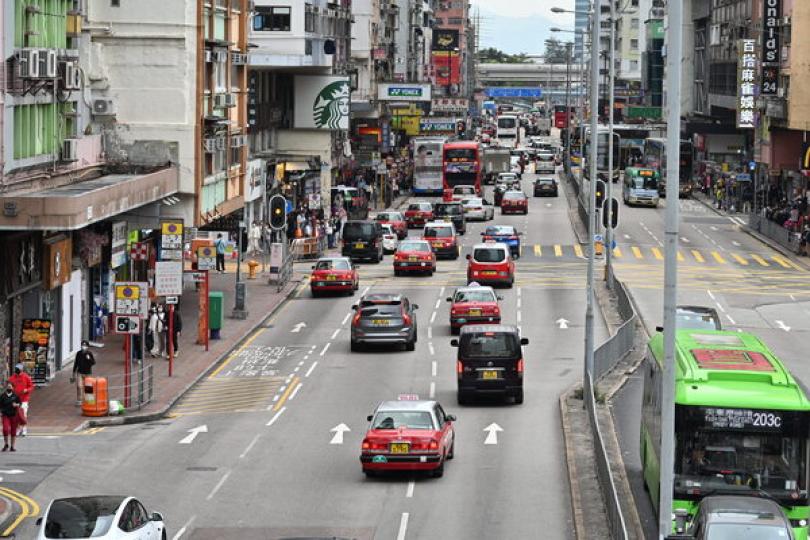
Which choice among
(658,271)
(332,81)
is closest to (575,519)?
(658,271)

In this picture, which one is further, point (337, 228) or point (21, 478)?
point (337, 228)

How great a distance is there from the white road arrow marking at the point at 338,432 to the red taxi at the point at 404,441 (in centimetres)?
405

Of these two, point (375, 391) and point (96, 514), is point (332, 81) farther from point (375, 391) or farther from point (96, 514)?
point (96, 514)

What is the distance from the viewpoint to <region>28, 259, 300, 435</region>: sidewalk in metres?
39.3

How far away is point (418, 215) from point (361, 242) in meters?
21.6

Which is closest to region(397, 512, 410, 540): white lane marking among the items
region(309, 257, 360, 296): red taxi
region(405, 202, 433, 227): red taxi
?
region(309, 257, 360, 296): red taxi

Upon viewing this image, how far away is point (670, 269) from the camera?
2406 cm

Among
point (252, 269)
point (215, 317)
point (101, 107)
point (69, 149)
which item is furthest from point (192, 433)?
point (252, 269)

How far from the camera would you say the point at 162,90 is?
5509cm

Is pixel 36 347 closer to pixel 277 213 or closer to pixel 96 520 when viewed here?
pixel 96 520

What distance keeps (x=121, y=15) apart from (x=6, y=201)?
18.6 meters

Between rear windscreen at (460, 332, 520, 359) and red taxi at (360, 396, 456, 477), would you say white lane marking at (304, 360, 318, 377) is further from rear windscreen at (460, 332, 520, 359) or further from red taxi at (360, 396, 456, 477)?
red taxi at (360, 396, 456, 477)

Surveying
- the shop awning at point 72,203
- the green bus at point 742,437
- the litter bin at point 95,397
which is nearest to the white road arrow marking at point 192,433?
the litter bin at point 95,397

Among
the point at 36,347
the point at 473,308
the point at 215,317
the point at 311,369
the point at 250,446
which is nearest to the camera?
the point at 250,446
